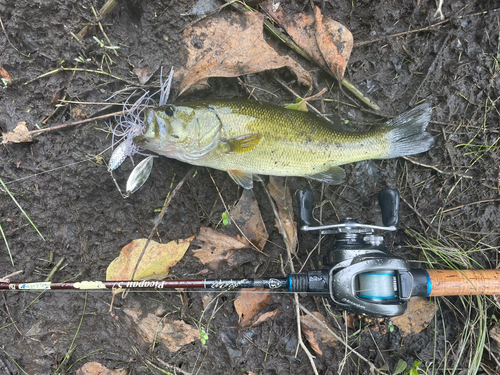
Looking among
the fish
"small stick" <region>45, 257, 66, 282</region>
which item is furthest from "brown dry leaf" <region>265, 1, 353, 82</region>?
"small stick" <region>45, 257, 66, 282</region>

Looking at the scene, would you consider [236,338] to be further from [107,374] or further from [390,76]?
[390,76]

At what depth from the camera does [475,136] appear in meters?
2.72

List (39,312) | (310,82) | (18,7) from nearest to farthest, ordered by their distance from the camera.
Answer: (18,7) → (310,82) → (39,312)

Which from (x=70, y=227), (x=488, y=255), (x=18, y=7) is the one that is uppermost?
(x=18, y=7)

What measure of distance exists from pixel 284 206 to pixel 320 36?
1559mm

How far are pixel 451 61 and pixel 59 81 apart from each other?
3.55 metres

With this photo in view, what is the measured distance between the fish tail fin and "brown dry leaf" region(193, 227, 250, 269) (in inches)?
61.8

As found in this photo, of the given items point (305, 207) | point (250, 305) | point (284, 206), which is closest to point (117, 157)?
point (284, 206)

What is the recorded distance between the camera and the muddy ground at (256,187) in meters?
2.64

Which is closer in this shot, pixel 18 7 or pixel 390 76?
pixel 18 7

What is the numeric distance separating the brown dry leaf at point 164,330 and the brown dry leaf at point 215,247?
2.19 feet

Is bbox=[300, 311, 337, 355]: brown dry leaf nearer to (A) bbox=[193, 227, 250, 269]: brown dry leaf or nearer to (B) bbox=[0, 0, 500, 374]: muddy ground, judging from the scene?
(B) bbox=[0, 0, 500, 374]: muddy ground

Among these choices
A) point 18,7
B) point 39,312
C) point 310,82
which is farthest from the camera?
point 39,312

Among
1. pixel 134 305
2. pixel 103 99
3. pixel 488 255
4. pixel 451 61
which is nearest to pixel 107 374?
pixel 134 305
